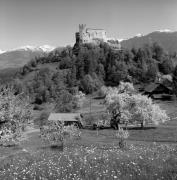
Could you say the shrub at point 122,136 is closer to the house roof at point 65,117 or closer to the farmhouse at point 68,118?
the farmhouse at point 68,118

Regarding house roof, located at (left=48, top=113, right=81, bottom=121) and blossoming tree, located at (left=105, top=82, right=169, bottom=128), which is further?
house roof, located at (left=48, top=113, right=81, bottom=121)

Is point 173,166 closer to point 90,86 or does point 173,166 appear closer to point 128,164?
point 128,164

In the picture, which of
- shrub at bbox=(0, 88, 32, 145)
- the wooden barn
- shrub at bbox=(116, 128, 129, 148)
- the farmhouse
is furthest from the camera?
the wooden barn

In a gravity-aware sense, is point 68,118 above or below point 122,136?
below

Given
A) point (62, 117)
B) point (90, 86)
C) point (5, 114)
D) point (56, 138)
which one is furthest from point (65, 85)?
point (5, 114)

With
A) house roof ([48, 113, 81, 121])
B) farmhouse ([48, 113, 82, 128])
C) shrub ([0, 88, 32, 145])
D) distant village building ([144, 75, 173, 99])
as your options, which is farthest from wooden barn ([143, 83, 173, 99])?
shrub ([0, 88, 32, 145])

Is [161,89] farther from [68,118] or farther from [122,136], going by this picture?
[122,136]

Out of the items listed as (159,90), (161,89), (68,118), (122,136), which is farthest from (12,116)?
(161,89)

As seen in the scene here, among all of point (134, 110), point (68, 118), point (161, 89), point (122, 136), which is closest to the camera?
point (122, 136)

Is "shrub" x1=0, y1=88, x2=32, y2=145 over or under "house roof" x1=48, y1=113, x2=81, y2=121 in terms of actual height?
over

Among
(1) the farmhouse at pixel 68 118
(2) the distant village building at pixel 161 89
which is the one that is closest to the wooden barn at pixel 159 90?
(2) the distant village building at pixel 161 89

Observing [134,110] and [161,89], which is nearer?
[134,110]

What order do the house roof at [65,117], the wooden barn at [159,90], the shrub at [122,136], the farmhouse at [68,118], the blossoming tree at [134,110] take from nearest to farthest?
the shrub at [122,136], the blossoming tree at [134,110], the farmhouse at [68,118], the house roof at [65,117], the wooden barn at [159,90]

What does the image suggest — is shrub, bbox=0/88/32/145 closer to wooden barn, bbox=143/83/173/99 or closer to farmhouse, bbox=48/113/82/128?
farmhouse, bbox=48/113/82/128
